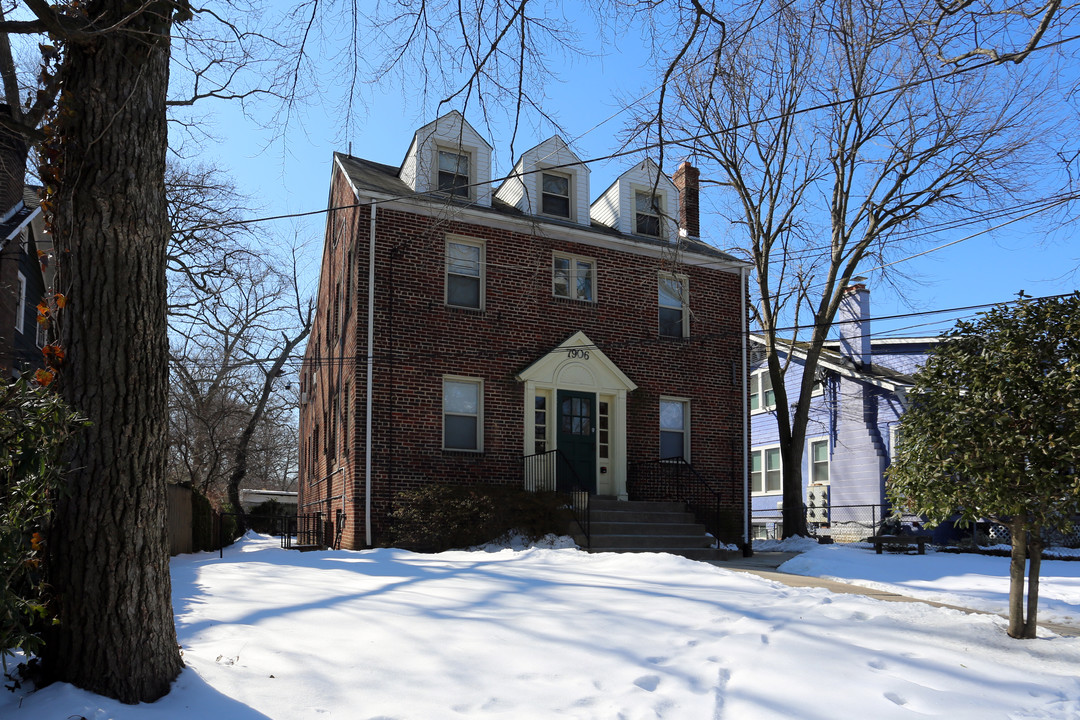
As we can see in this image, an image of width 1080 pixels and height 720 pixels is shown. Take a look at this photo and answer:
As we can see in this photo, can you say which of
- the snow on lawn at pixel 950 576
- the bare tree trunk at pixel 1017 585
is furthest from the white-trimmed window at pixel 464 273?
the bare tree trunk at pixel 1017 585

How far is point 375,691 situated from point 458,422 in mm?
10845

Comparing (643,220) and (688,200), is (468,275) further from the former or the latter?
(688,200)

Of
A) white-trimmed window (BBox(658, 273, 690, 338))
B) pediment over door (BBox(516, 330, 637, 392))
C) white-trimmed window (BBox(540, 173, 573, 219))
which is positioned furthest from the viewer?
white-trimmed window (BBox(658, 273, 690, 338))

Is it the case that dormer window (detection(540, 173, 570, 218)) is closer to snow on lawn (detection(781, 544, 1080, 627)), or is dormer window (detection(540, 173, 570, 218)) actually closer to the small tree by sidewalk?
snow on lawn (detection(781, 544, 1080, 627))

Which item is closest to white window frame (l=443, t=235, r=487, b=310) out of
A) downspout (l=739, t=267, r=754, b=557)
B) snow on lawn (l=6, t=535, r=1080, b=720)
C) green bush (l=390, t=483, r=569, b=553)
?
green bush (l=390, t=483, r=569, b=553)

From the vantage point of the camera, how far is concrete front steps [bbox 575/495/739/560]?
1388 centimetres

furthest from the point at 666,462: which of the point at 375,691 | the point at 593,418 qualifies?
the point at 375,691

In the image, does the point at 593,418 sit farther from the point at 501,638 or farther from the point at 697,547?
the point at 501,638

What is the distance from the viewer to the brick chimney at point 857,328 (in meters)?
22.9

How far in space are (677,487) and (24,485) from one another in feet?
46.7

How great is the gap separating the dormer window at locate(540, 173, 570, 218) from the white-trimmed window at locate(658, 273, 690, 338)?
2678 mm

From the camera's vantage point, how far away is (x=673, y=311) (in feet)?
59.2

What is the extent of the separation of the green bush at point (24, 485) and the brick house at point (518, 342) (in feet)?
31.9

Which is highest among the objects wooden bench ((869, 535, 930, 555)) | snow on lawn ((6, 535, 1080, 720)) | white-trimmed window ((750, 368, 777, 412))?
white-trimmed window ((750, 368, 777, 412))
